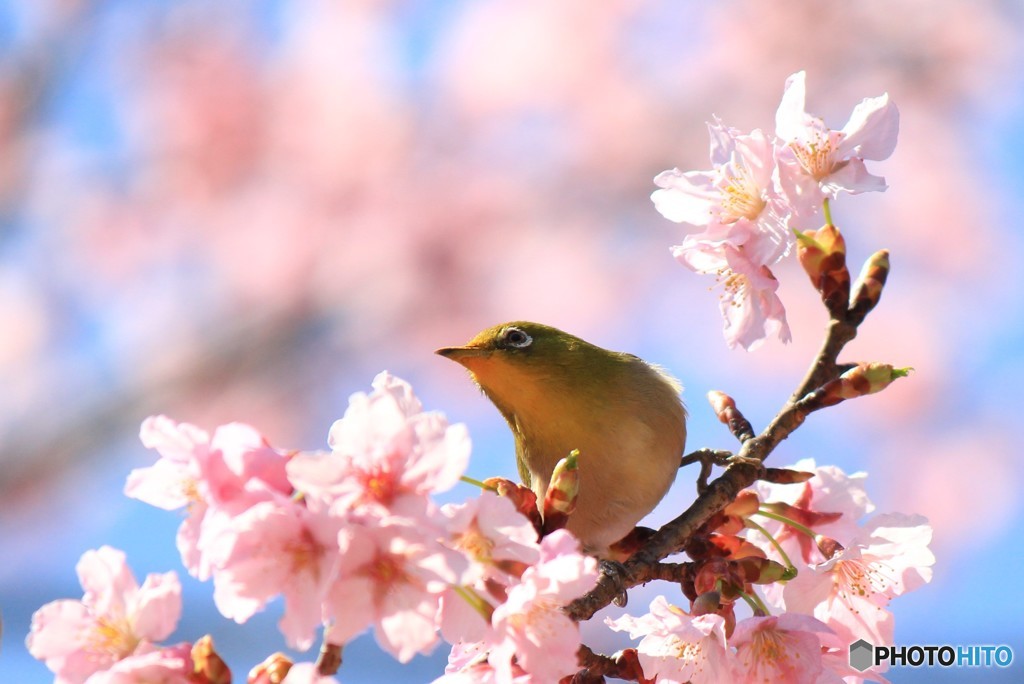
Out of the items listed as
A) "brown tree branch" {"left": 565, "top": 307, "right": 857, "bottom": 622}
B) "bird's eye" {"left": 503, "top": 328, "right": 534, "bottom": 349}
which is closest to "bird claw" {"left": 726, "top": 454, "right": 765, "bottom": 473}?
"brown tree branch" {"left": 565, "top": 307, "right": 857, "bottom": 622}

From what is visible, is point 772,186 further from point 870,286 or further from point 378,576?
point 378,576

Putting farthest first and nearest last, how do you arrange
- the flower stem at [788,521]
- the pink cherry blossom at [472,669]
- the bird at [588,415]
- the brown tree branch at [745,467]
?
the bird at [588,415] < the flower stem at [788,521] < the brown tree branch at [745,467] < the pink cherry blossom at [472,669]

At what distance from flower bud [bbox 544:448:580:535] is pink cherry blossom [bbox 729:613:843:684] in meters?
0.25

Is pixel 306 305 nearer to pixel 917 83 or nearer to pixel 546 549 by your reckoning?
pixel 917 83

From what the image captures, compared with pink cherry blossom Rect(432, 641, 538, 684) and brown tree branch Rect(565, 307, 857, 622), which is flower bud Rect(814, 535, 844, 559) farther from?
pink cherry blossom Rect(432, 641, 538, 684)

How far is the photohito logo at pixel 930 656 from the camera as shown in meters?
1.32

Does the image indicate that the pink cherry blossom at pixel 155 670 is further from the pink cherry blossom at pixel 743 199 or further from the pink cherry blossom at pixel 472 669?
the pink cherry blossom at pixel 743 199

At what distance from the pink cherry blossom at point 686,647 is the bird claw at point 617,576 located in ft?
0.14

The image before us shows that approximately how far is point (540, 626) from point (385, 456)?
0.23 metres

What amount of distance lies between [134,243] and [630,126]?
2593 millimetres

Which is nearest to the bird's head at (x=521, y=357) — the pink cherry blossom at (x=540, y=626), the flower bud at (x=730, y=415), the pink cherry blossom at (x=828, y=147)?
the flower bud at (x=730, y=415)

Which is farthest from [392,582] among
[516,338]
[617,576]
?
[516,338]

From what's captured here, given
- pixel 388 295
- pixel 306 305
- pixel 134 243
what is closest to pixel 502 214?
pixel 388 295

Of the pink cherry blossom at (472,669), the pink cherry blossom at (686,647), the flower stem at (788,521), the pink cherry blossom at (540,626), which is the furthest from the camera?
the flower stem at (788,521)
